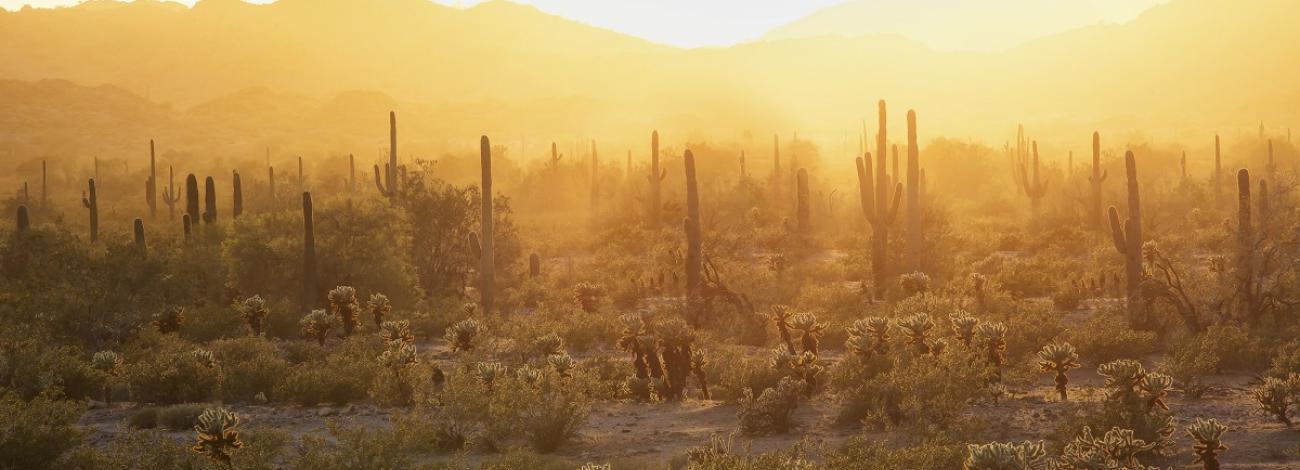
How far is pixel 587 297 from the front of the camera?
21672mm

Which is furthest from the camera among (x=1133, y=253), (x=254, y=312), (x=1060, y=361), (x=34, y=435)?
(x=1133, y=253)

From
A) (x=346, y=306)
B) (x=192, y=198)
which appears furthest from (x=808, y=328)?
(x=192, y=198)

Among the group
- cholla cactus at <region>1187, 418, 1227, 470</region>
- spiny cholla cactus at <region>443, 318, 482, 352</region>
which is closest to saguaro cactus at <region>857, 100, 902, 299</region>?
spiny cholla cactus at <region>443, 318, 482, 352</region>

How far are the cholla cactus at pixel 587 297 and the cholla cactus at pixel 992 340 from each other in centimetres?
984

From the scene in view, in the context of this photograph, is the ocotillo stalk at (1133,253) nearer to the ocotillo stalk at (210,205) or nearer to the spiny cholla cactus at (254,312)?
the spiny cholla cactus at (254,312)

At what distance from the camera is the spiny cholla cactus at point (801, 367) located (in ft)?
42.1

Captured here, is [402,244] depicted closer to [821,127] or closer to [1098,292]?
[1098,292]

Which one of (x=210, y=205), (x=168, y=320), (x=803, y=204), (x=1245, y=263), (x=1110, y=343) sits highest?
(x=210, y=205)

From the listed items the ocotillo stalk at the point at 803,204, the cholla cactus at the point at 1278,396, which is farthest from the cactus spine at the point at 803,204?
the cholla cactus at the point at 1278,396

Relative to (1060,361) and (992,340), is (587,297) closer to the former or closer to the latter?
(992,340)

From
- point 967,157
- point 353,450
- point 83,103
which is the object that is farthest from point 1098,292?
point 83,103

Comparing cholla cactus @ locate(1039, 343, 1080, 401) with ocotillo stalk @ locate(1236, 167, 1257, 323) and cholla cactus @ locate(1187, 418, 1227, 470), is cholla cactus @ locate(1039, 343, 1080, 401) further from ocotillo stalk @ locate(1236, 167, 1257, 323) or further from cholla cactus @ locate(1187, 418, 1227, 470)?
ocotillo stalk @ locate(1236, 167, 1257, 323)

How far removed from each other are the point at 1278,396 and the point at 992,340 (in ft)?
10.3

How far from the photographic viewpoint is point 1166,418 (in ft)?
32.6
